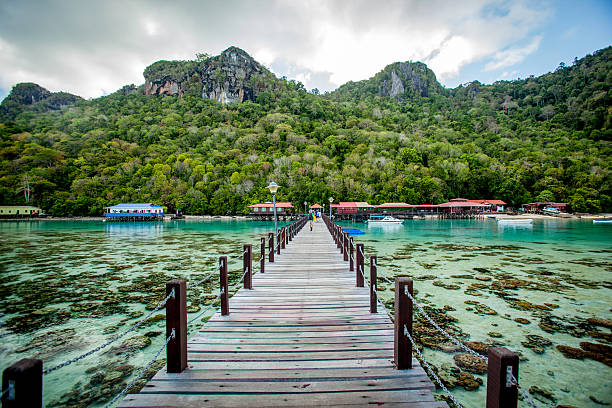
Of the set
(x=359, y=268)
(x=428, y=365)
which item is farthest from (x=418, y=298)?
(x=428, y=365)

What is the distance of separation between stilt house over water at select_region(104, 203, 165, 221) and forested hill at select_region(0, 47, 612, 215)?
5633mm

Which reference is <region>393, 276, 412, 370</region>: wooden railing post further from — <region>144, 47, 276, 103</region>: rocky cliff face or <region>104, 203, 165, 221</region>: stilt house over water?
<region>144, 47, 276, 103</region>: rocky cliff face

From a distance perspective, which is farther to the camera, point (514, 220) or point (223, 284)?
point (514, 220)

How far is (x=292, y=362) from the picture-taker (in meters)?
3.25

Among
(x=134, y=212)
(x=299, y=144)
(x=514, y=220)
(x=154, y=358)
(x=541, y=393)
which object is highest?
(x=299, y=144)

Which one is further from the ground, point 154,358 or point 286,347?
point 154,358

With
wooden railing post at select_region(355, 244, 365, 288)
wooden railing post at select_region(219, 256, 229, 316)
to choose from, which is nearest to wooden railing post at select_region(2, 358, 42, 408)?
wooden railing post at select_region(219, 256, 229, 316)

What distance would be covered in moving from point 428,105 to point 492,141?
4678 cm

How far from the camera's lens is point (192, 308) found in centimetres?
815

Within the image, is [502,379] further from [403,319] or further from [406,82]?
[406,82]

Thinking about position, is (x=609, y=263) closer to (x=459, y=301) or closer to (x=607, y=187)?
(x=459, y=301)

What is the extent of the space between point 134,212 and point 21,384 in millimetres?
63886

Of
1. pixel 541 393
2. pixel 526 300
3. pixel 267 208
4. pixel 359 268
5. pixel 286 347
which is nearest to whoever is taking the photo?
pixel 286 347

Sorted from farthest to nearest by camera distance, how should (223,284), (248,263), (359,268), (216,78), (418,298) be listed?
(216,78), (418,298), (359,268), (248,263), (223,284)
